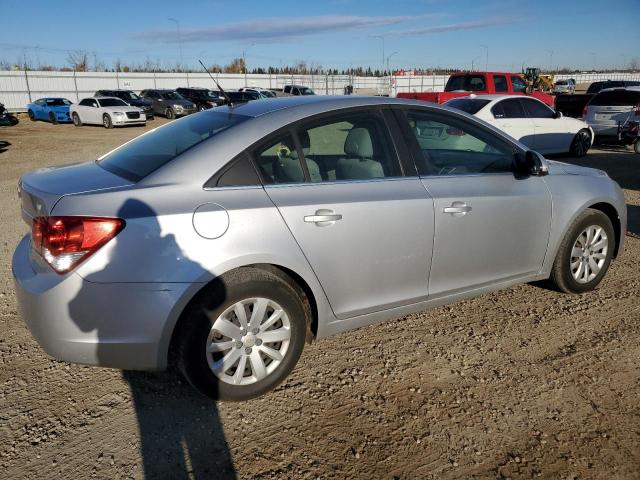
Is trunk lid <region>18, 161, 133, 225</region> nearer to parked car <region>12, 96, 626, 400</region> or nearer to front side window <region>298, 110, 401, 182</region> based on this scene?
parked car <region>12, 96, 626, 400</region>

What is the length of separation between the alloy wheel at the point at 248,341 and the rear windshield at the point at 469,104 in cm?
910

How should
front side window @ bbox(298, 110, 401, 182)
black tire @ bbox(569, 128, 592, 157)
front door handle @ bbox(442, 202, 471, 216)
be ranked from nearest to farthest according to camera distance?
front side window @ bbox(298, 110, 401, 182) → front door handle @ bbox(442, 202, 471, 216) → black tire @ bbox(569, 128, 592, 157)

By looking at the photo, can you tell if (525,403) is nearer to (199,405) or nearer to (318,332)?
(318,332)

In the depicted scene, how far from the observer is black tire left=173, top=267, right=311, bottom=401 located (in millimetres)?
2713

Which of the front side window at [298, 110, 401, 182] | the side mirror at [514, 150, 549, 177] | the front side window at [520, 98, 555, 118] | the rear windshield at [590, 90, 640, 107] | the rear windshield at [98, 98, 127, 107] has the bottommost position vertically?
the side mirror at [514, 150, 549, 177]

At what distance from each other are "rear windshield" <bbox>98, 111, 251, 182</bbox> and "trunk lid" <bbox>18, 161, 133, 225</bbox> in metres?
0.09

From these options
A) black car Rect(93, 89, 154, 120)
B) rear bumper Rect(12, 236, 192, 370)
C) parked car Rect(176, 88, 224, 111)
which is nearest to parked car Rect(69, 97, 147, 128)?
black car Rect(93, 89, 154, 120)

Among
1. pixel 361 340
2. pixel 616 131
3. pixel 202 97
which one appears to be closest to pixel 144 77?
pixel 202 97

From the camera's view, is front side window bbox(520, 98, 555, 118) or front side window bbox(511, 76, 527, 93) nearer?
front side window bbox(520, 98, 555, 118)

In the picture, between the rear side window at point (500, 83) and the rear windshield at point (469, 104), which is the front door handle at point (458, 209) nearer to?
the rear windshield at point (469, 104)

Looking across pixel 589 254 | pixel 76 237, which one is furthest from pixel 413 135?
pixel 76 237

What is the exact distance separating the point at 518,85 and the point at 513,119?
18.5 feet

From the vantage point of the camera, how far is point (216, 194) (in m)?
2.75

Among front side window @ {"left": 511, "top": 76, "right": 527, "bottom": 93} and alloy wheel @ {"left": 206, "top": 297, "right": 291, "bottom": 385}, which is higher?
front side window @ {"left": 511, "top": 76, "right": 527, "bottom": 93}
